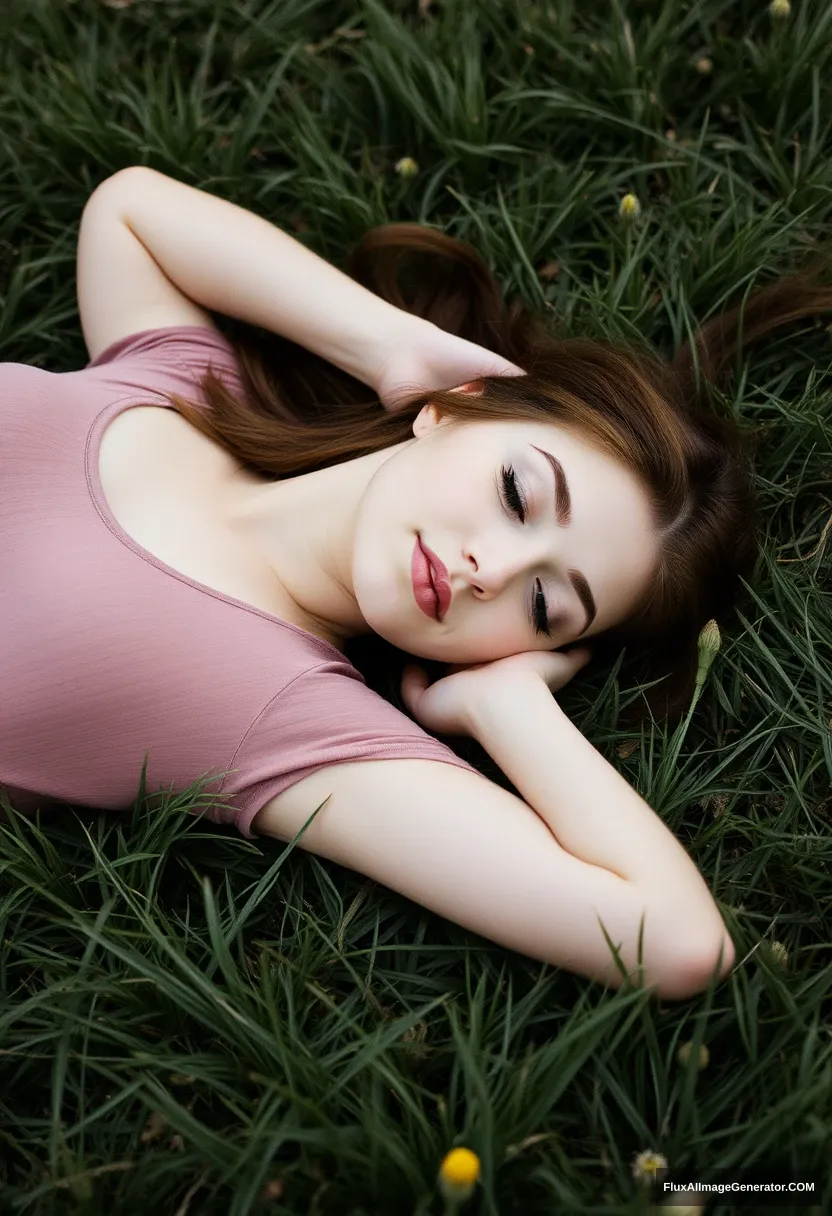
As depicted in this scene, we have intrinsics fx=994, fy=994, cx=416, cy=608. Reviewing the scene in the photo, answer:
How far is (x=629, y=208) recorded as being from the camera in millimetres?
2910

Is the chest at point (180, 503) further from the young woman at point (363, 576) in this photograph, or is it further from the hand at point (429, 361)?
the hand at point (429, 361)

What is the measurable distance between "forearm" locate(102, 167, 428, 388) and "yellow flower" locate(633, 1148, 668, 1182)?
196 cm

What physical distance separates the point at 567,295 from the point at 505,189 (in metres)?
0.44

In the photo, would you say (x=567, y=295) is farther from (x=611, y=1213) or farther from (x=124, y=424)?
(x=611, y=1213)

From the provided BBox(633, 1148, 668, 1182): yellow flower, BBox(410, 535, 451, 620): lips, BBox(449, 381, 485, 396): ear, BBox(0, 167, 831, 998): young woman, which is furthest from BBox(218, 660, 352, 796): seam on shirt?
BBox(633, 1148, 668, 1182): yellow flower

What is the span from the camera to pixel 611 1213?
1.72 m

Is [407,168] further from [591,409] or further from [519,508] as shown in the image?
[519,508]

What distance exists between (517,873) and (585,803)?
0.72 ft

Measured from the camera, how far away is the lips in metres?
2.17

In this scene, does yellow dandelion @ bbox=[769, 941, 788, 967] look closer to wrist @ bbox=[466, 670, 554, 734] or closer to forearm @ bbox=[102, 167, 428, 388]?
wrist @ bbox=[466, 670, 554, 734]

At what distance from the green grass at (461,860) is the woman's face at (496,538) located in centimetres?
43

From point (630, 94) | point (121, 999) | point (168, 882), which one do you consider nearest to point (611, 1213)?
point (121, 999)

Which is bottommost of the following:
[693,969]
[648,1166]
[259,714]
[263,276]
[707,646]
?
[648,1166]

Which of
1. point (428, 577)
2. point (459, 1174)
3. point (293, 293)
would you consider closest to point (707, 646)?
point (428, 577)
